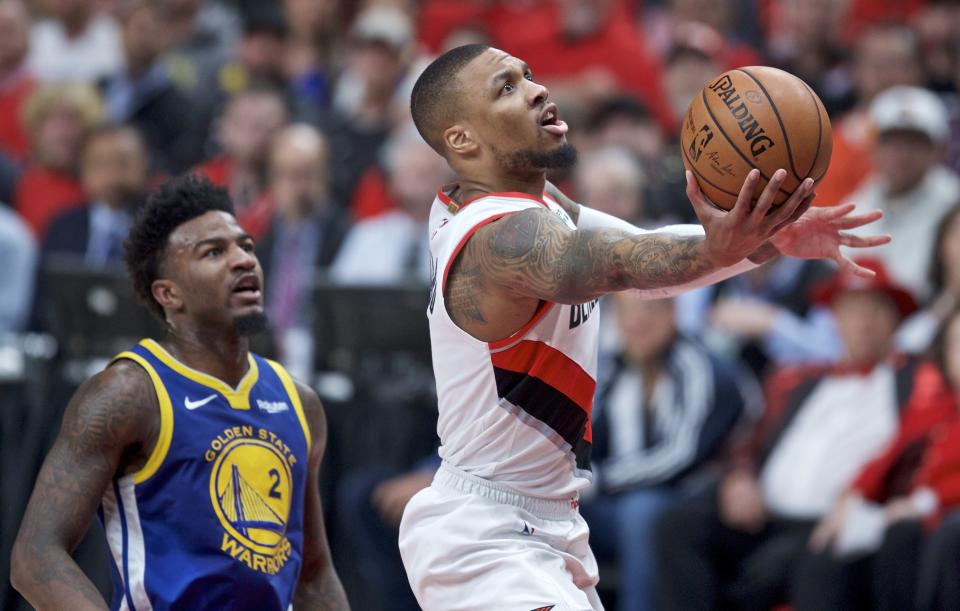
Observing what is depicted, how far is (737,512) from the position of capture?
7.59 m

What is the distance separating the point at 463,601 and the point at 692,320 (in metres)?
4.84

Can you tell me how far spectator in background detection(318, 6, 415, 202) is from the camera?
10688 millimetres

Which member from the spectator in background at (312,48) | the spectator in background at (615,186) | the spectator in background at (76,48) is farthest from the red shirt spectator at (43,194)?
the spectator in background at (615,186)

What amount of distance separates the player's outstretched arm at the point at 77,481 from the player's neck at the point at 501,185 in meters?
1.10

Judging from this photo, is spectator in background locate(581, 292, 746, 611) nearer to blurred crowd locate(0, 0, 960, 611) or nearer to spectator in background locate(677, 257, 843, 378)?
blurred crowd locate(0, 0, 960, 611)

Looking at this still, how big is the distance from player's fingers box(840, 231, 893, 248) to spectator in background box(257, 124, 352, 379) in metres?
5.05

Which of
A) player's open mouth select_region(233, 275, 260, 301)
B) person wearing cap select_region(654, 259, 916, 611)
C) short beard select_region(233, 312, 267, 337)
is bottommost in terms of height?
person wearing cap select_region(654, 259, 916, 611)

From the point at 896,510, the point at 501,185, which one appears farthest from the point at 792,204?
the point at 896,510

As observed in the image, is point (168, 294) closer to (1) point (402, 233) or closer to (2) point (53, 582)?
(2) point (53, 582)

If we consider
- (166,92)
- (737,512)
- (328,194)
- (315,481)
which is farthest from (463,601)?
(166,92)

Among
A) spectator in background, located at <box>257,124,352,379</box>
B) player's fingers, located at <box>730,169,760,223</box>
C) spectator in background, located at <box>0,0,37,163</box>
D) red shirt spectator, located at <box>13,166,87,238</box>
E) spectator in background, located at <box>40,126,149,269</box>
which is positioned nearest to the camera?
player's fingers, located at <box>730,169,760,223</box>

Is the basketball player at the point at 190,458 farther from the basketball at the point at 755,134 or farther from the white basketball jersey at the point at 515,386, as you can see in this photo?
the basketball at the point at 755,134

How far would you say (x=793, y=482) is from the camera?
7660mm

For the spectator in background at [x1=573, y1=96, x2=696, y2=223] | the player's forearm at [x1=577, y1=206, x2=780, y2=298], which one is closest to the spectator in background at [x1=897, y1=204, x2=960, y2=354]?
the spectator in background at [x1=573, y1=96, x2=696, y2=223]
